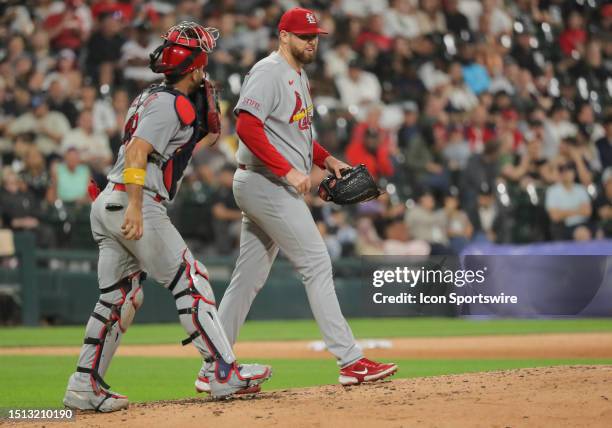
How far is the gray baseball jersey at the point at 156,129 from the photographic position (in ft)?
16.9

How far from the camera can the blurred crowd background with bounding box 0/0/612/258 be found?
12.9 meters

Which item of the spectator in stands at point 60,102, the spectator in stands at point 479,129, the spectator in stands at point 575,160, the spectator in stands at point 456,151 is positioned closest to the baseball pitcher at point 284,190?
the spectator in stands at point 60,102

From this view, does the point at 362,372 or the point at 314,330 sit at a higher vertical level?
the point at 362,372

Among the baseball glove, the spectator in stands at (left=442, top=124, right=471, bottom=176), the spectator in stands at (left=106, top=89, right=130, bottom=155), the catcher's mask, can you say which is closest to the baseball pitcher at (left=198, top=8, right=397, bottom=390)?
the baseball glove

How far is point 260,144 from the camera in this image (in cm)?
562

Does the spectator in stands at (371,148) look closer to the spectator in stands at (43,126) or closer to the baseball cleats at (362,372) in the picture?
the spectator in stands at (43,126)

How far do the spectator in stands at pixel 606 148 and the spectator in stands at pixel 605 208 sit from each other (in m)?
0.66

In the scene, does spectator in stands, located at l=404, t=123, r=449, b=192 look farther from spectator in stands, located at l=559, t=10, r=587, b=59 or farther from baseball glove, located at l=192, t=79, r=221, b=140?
baseball glove, located at l=192, t=79, r=221, b=140

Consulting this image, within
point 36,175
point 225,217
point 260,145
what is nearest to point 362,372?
point 260,145

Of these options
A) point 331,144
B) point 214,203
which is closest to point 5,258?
point 214,203

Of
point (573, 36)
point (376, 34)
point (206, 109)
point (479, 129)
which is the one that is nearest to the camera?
point (206, 109)

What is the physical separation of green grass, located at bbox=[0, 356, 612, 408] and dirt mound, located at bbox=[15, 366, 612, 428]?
4.31 feet

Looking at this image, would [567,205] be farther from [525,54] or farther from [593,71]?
[593,71]

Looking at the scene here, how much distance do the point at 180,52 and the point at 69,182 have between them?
Answer: 298 inches
